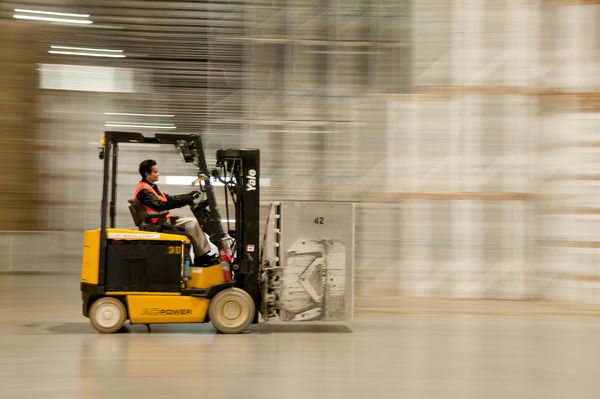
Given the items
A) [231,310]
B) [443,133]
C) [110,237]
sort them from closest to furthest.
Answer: [110,237] → [231,310] → [443,133]

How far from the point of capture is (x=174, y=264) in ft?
26.3

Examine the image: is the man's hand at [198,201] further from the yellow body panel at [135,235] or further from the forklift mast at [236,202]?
the yellow body panel at [135,235]

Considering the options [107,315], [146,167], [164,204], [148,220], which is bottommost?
[107,315]

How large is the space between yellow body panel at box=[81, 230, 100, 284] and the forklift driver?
0.54 m

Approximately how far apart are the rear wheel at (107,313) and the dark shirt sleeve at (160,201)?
944mm

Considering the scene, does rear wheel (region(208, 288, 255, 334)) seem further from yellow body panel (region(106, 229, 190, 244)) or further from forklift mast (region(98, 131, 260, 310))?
yellow body panel (region(106, 229, 190, 244))

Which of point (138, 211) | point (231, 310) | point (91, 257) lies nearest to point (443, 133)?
point (231, 310)

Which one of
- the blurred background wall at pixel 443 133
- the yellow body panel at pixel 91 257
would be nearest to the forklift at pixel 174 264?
the yellow body panel at pixel 91 257

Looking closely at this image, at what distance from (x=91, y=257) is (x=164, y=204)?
836 millimetres

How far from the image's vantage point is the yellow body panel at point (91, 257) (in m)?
8.00

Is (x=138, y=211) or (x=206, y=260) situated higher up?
(x=138, y=211)

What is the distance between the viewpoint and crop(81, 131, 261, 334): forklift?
801 centimetres

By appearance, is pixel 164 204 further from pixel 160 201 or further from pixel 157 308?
pixel 157 308

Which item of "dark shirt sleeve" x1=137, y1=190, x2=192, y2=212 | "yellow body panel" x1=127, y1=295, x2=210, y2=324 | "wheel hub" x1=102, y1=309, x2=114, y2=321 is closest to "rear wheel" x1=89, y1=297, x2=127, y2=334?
"wheel hub" x1=102, y1=309, x2=114, y2=321
